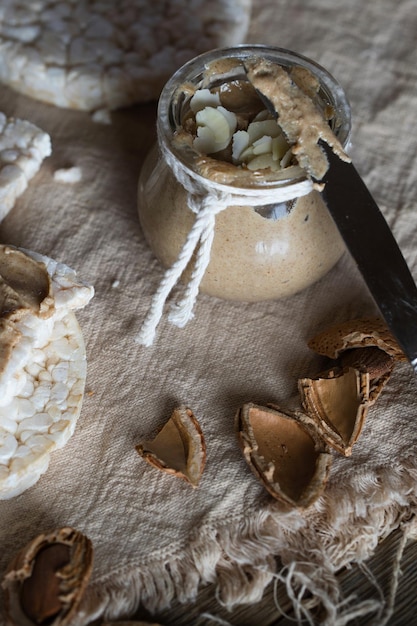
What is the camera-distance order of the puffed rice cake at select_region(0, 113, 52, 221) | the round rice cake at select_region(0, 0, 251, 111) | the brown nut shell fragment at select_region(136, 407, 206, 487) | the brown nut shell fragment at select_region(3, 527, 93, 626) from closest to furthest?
the brown nut shell fragment at select_region(3, 527, 93, 626)
the brown nut shell fragment at select_region(136, 407, 206, 487)
the puffed rice cake at select_region(0, 113, 52, 221)
the round rice cake at select_region(0, 0, 251, 111)

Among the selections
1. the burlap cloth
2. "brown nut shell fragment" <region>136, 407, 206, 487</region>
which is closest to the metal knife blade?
the burlap cloth

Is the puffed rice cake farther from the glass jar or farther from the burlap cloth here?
the glass jar

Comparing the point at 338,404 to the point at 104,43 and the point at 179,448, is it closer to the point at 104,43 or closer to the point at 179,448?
the point at 179,448

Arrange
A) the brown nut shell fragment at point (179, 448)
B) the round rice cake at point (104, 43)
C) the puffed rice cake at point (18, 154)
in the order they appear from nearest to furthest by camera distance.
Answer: the brown nut shell fragment at point (179, 448) < the puffed rice cake at point (18, 154) < the round rice cake at point (104, 43)

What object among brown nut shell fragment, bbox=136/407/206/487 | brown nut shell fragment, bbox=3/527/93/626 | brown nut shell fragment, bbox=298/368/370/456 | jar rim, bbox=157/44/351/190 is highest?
jar rim, bbox=157/44/351/190

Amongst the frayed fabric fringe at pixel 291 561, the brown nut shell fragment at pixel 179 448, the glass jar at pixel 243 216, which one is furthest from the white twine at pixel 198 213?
the frayed fabric fringe at pixel 291 561

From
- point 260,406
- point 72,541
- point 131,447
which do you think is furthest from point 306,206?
point 72,541

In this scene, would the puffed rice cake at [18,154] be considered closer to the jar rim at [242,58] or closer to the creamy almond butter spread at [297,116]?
the jar rim at [242,58]
